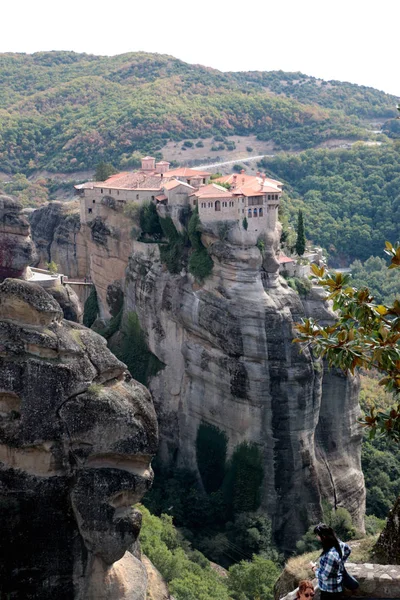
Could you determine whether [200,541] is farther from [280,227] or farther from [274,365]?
[280,227]

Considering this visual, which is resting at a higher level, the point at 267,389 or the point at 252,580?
the point at 267,389

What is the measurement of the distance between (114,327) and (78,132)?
58923 mm

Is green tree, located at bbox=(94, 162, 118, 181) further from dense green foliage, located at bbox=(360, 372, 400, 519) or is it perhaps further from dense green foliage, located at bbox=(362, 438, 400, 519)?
dense green foliage, located at bbox=(362, 438, 400, 519)

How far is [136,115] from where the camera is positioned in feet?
328

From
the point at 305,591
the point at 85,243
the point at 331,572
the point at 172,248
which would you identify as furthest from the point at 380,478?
the point at 305,591

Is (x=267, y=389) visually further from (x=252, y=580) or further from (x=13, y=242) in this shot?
(x=13, y=242)

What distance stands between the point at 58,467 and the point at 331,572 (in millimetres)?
6607

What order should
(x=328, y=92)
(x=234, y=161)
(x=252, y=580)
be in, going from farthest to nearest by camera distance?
(x=328, y=92)
(x=234, y=161)
(x=252, y=580)

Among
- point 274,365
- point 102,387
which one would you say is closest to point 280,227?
point 274,365

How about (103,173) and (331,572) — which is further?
(103,173)

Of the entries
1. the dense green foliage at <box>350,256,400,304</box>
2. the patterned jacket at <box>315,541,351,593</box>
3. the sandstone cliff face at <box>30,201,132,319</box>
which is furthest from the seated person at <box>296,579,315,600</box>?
the dense green foliage at <box>350,256,400,304</box>

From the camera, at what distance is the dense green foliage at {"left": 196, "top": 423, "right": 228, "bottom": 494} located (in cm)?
4144

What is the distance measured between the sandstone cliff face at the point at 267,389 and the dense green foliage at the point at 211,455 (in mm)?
430

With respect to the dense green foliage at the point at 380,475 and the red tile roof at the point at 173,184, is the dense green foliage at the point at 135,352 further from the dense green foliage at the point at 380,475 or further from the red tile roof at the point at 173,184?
the dense green foliage at the point at 380,475
